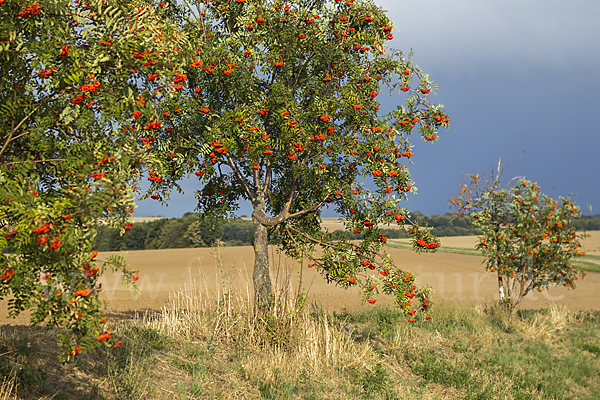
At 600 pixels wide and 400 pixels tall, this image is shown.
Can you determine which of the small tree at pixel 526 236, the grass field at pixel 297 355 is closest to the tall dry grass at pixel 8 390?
the grass field at pixel 297 355

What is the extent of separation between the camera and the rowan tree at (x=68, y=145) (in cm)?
275

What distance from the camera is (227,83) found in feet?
22.1

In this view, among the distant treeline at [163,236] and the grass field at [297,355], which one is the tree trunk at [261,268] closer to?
the grass field at [297,355]

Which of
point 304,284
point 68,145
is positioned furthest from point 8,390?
point 304,284

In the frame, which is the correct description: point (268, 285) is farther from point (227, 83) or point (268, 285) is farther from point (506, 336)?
point (506, 336)

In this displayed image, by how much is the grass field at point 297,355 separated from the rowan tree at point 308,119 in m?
0.86

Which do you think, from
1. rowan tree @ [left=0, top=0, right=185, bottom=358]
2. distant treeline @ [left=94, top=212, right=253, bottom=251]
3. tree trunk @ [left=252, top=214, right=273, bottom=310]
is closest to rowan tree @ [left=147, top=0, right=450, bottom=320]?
tree trunk @ [left=252, top=214, right=273, bottom=310]

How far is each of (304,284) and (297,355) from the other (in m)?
6.55

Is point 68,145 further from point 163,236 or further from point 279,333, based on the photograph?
point 163,236

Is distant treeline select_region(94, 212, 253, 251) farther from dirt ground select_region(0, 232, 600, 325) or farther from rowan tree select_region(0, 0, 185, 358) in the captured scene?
rowan tree select_region(0, 0, 185, 358)

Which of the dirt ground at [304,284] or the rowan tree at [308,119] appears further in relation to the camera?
the dirt ground at [304,284]

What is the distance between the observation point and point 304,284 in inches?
508

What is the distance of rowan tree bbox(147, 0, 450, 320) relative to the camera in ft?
20.2

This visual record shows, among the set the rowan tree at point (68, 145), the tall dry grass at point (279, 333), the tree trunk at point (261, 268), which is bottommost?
the tall dry grass at point (279, 333)
